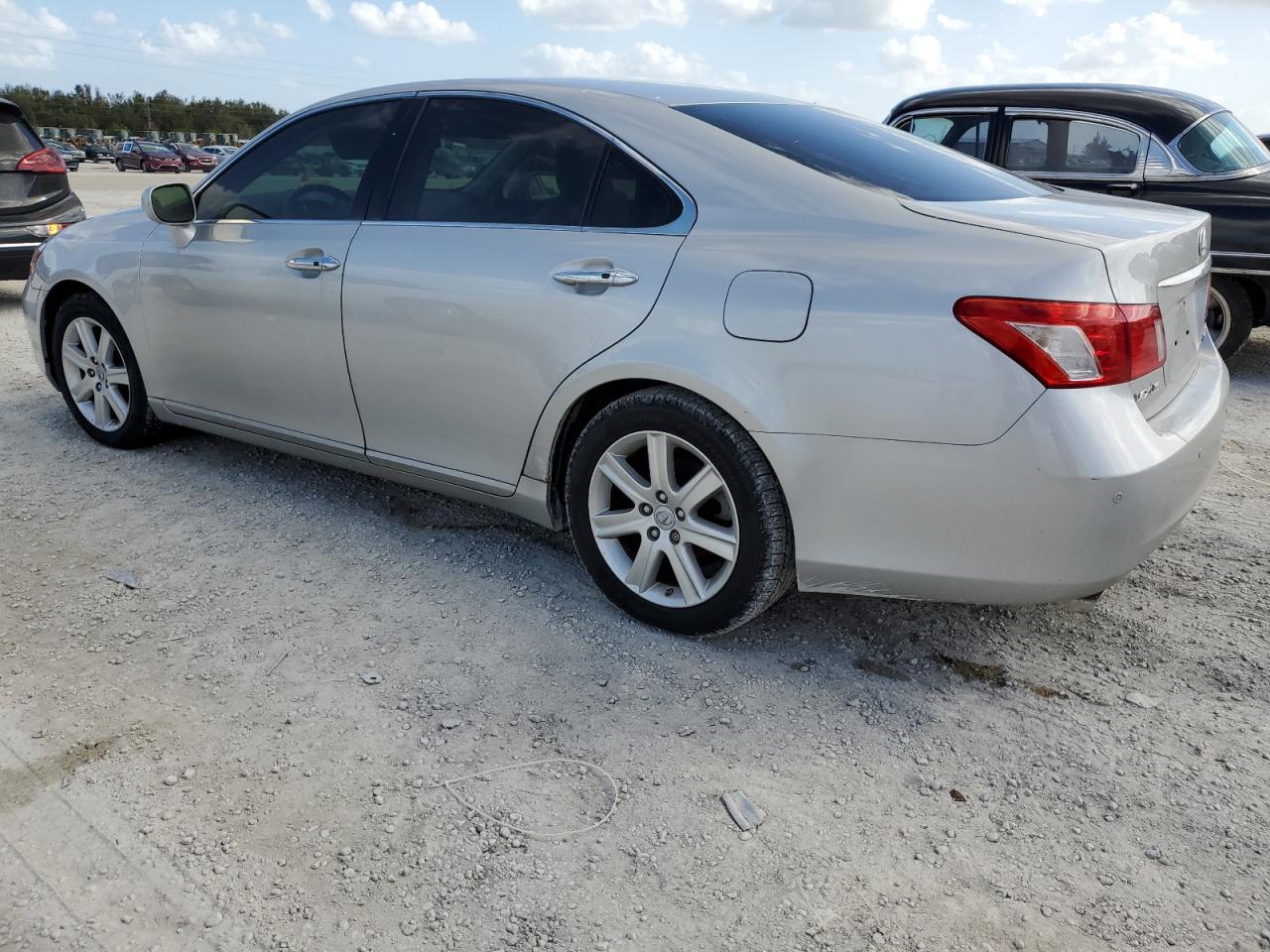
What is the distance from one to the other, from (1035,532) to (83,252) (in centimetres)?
413

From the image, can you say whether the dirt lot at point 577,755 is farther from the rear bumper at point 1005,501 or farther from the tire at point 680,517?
the rear bumper at point 1005,501

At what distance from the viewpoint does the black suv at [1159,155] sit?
6.31m

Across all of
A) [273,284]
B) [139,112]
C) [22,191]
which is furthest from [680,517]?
[139,112]

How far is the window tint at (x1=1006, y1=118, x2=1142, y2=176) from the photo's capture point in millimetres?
6660

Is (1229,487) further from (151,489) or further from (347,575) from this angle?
(151,489)

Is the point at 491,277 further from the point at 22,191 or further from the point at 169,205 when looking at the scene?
the point at 22,191

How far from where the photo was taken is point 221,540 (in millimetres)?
3867

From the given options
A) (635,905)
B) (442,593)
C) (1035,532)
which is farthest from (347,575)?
(1035,532)

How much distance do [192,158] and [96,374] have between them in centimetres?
4512

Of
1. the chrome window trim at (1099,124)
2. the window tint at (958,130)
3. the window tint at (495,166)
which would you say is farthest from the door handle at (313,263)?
the window tint at (958,130)

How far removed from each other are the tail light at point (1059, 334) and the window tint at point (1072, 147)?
4.81 metres

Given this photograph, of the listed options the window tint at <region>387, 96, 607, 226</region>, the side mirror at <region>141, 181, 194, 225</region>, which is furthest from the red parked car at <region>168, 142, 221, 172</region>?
the window tint at <region>387, 96, 607, 226</region>

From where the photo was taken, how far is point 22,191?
318 inches

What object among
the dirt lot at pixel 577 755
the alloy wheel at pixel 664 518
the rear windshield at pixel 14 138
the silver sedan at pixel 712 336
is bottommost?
the dirt lot at pixel 577 755
